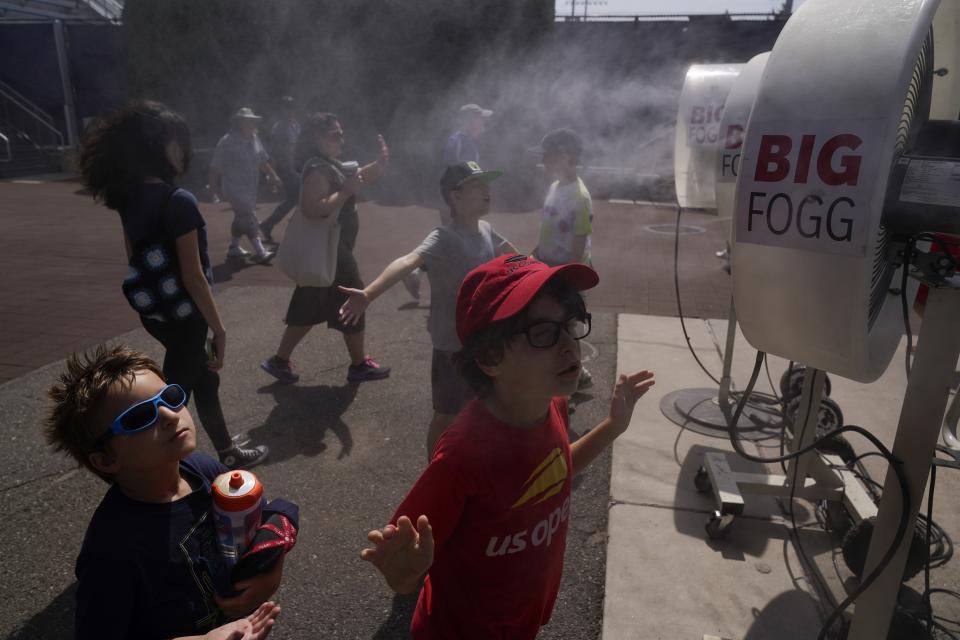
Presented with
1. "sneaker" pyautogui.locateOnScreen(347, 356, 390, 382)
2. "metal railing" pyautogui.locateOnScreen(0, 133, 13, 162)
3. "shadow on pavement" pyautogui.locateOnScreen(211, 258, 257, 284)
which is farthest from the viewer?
"metal railing" pyautogui.locateOnScreen(0, 133, 13, 162)

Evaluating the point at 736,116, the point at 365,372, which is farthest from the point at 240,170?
the point at 736,116

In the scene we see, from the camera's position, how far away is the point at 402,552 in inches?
46.1

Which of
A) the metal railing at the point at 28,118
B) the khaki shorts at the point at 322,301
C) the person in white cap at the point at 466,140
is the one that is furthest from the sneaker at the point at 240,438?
the metal railing at the point at 28,118

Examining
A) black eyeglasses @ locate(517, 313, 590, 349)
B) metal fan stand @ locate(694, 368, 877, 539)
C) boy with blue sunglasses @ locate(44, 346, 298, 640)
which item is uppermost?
black eyeglasses @ locate(517, 313, 590, 349)

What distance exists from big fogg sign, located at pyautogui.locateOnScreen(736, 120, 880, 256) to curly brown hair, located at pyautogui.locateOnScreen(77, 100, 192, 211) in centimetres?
217

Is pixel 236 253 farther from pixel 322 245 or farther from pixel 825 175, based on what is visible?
pixel 825 175

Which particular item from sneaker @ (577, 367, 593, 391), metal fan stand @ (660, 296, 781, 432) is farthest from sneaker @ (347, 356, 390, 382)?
metal fan stand @ (660, 296, 781, 432)

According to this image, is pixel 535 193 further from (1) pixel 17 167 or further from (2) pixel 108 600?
(2) pixel 108 600

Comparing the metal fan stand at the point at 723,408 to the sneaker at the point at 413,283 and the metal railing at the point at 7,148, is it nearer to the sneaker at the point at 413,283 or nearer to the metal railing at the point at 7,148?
the sneaker at the point at 413,283

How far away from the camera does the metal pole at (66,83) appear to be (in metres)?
16.8

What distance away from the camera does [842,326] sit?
136 centimetres

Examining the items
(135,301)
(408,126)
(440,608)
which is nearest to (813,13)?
(440,608)

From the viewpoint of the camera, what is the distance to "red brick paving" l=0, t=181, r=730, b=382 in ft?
17.4

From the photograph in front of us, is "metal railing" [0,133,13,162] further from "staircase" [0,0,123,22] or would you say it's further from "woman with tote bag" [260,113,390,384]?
"woman with tote bag" [260,113,390,384]
